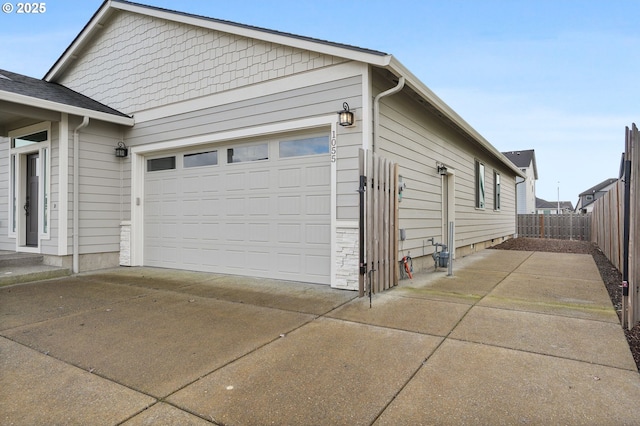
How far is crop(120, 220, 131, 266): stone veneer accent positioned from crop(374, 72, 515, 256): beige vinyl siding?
19.2ft

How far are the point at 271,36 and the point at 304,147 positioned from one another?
1.86 metres

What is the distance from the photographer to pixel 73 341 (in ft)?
10.9

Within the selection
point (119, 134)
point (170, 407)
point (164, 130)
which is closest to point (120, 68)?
point (119, 134)

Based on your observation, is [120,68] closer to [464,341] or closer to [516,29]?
[464,341]

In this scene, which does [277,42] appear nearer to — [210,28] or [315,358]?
[210,28]

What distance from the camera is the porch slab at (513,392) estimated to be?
2.04m

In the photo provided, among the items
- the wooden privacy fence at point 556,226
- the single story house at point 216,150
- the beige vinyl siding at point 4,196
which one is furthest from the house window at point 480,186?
the beige vinyl siding at point 4,196

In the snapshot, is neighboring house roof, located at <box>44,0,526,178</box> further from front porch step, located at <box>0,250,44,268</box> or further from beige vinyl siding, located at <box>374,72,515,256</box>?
front porch step, located at <box>0,250,44,268</box>

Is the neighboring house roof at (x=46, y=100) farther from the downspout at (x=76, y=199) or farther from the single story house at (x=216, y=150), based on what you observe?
the downspout at (x=76, y=199)

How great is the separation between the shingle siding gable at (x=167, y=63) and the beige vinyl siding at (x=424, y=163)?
4.78ft

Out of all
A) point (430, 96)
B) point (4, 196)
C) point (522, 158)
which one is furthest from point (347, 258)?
point (522, 158)

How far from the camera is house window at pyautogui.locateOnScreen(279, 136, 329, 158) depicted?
18.7 ft

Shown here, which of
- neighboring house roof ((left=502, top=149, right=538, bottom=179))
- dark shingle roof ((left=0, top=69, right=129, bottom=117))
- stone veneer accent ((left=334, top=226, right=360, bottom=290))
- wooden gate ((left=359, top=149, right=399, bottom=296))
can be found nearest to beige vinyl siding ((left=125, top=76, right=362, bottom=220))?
stone veneer accent ((left=334, top=226, right=360, bottom=290))

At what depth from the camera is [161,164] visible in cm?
773
